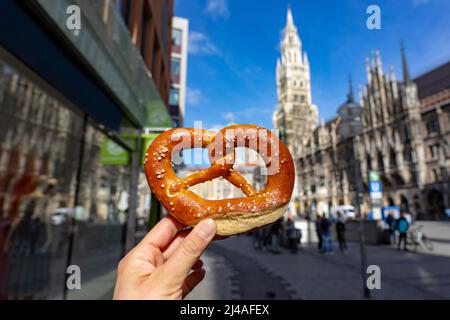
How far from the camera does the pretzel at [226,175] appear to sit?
1.66 m

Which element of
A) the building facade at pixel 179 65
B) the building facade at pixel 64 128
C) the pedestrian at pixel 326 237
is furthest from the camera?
the building facade at pixel 179 65

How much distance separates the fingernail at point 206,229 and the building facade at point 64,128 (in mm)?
2712

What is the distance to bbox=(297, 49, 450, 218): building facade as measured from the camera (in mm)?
34844

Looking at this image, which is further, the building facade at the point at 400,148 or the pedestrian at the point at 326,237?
the building facade at the point at 400,148

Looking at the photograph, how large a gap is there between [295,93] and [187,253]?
80.3m

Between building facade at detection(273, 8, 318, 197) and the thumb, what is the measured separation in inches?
2755

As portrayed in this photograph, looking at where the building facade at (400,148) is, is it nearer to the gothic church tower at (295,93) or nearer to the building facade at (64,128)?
the gothic church tower at (295,93)

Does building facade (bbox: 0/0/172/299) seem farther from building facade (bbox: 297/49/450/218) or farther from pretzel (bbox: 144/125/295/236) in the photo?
building facade (bbox: 297/49/450/218)

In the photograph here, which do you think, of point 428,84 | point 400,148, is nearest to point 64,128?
point 400,148

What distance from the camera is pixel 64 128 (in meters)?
6.92

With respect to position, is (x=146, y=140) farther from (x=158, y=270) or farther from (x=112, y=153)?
(x=158, y=270)

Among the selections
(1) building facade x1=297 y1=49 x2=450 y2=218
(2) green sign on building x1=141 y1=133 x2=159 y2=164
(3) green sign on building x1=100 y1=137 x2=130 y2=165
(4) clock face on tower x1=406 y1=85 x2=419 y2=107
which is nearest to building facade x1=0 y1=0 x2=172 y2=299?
(3) green sign on building x1=100 y1=137 x2=130 y2=165

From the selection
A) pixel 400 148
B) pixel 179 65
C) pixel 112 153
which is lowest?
pixel 112 153

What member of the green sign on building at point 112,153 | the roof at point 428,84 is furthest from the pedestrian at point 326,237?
the roof at point 428,84
